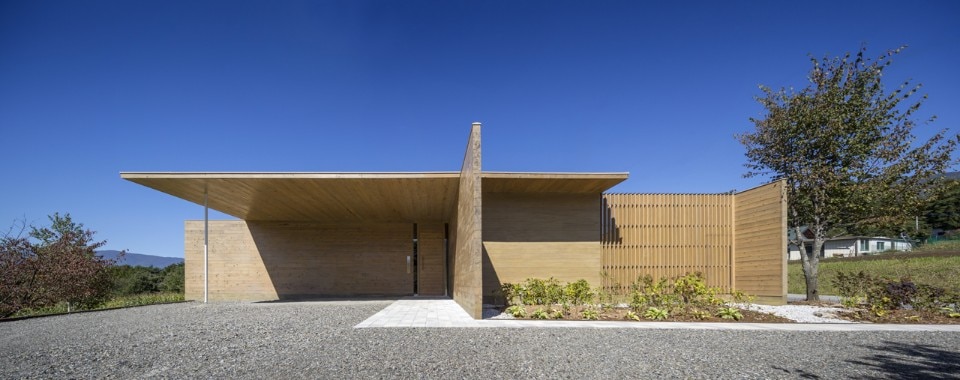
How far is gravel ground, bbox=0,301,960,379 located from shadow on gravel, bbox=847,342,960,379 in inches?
0.5

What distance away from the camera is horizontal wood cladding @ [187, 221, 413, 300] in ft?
52.3

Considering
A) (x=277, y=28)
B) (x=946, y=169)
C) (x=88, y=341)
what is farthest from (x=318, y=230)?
(x=946, y=169)

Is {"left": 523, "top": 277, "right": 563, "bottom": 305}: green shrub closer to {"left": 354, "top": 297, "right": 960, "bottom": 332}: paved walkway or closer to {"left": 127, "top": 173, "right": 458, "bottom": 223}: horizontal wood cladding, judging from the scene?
{"left": 354, "top": 297, "right": 960, "bottom": 332}: paved walkway

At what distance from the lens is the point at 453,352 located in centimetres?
514

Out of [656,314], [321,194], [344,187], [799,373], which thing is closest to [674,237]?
[656,314]

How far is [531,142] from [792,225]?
6449mm

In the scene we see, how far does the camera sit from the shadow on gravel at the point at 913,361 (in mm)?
4332

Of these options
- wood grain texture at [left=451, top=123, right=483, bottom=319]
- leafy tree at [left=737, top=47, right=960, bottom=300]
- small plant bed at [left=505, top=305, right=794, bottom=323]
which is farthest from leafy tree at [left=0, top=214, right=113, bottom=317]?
leafy tree at [left=737, top=47, right=960, bottom=300]

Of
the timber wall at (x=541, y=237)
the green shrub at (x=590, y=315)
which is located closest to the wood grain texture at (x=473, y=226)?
the green shrub at (x=590, y=315)

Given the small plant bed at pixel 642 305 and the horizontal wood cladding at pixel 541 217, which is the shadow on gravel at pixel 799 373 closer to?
the small plant bed at pixel 642 305

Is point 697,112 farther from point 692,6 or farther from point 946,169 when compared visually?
point 946,169

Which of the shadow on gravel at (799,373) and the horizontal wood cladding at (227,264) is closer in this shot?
the shadow on gravel at (799,373)

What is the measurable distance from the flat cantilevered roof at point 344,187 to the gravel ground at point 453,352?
8.89 feet

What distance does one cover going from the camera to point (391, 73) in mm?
14430
